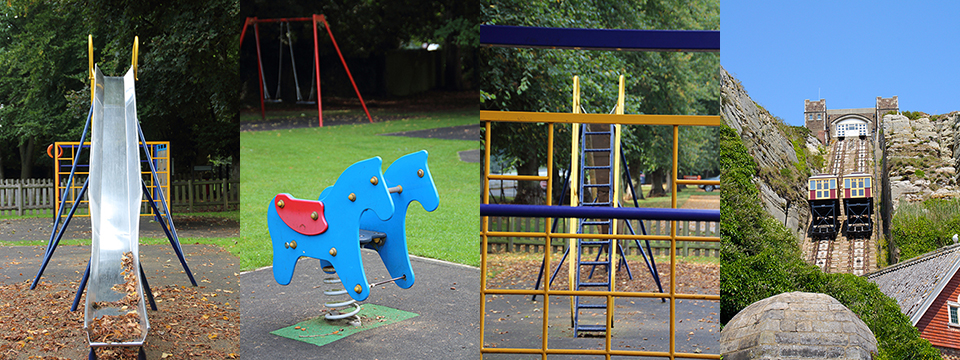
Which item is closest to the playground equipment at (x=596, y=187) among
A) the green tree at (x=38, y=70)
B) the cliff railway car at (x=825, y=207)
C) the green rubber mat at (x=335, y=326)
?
the green rubber mat at (x=335, y=326)

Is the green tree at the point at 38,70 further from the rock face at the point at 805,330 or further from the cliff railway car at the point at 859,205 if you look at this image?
the cliff railway car at the point at 859,205

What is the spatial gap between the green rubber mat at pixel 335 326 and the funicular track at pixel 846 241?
2.49m

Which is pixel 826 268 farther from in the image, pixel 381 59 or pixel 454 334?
pixel 381 59

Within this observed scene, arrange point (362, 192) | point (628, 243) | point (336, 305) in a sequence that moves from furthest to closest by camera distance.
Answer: point (628, 243)
point (336, 305)
point (362, 192)

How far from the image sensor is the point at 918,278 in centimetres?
196

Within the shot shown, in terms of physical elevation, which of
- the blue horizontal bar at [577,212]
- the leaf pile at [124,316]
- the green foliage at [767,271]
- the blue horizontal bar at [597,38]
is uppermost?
the blue horizontal bar at [597,38]

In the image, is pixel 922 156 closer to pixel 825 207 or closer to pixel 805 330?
pixel 825 207

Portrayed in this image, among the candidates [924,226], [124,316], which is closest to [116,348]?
[124,316]

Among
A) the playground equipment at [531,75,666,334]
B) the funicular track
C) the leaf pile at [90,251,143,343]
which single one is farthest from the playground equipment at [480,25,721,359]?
the leaf pile at [90,251,143,343]

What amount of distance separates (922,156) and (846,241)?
1.27 feet

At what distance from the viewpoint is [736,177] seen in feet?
7.02

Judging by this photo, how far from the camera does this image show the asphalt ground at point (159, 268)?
4133mm

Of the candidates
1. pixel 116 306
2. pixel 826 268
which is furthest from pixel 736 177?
pixel 116 306

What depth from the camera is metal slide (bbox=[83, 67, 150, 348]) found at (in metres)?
2.58
